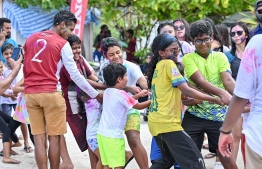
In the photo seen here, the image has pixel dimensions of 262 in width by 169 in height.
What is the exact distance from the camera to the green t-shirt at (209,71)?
5621 mm

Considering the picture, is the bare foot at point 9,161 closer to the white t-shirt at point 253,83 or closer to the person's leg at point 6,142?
the person's leg at point 6,142

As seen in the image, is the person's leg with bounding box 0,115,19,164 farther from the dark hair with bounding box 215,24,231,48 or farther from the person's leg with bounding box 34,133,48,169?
the dark hair with bounding box 215,24,231,48

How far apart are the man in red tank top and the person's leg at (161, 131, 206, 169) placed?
1239 mm

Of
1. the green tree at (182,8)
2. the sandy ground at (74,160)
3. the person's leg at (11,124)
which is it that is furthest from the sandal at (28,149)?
the green tree at (182,8)

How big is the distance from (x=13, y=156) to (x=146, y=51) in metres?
8.47

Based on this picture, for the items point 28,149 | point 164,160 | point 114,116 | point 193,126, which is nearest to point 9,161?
point 28,149

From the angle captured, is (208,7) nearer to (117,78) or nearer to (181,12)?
(181,12)

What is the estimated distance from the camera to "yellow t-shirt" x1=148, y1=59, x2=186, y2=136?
17.3ft

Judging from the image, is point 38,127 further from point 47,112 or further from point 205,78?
point 205,78

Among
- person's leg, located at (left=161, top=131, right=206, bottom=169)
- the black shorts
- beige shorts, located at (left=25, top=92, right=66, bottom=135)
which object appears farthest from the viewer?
beige shorts, located at (left=25, top=92, right=66, bottom=135)

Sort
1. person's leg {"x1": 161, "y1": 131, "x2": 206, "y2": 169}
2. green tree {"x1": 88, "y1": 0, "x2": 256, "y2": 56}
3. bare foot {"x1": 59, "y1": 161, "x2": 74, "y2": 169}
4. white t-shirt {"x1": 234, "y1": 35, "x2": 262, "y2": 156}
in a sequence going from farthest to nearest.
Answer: green tree {"x1": 88, "y1": 0, "x2": 256, "y2": 56}
bare foot {"x1": 59, "y1": 161, "x2": 74, "y2": 169}
person's leg {"x1": 161, "y1": 131, "x2": 206, "y2": 169}
white t-shirt {"x1": 234, "y1": 35, "x2": 262, "y2": 156}

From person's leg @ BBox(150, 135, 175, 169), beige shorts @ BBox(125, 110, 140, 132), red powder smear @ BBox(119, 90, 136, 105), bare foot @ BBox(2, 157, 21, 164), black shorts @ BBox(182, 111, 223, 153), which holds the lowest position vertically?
bare foot @ BBox(2, 157, 21, 164)

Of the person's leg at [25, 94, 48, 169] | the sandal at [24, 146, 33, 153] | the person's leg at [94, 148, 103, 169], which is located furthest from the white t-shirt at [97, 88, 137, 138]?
the sandal at [24, 146, 33, 153]

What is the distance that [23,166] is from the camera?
7.45 meters
